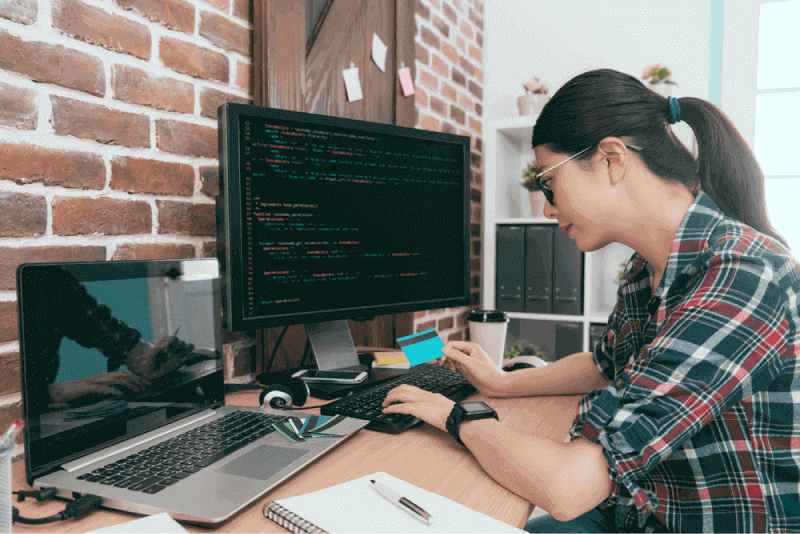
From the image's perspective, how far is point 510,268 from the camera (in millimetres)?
2061

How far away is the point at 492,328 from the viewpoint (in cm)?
140

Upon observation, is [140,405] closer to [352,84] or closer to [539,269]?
[352,84]

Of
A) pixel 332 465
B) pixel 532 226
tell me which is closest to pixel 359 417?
pixel 332 465

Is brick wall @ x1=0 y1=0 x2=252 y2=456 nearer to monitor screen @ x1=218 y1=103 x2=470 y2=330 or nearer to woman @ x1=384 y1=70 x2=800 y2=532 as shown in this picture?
monitor screen @ x1=218 y1=103 x2=470 y2=330

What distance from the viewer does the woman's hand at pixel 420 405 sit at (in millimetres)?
814

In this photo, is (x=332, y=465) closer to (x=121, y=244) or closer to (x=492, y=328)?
(x=121, y=244)

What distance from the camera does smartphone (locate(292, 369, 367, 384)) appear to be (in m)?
1.09

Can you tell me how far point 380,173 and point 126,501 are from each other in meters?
0.82

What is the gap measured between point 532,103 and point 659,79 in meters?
0.49

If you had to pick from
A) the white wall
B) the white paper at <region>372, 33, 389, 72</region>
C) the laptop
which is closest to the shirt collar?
the laptop

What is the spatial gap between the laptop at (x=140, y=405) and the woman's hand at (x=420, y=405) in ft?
0.26

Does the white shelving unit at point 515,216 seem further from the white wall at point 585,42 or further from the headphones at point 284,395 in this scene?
the headphones at point 284,395

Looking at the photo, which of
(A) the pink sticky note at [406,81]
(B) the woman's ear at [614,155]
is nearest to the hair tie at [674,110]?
(B) the woman's ear at [614,155]

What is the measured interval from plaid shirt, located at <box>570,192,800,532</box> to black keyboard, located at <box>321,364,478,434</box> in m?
0.28
